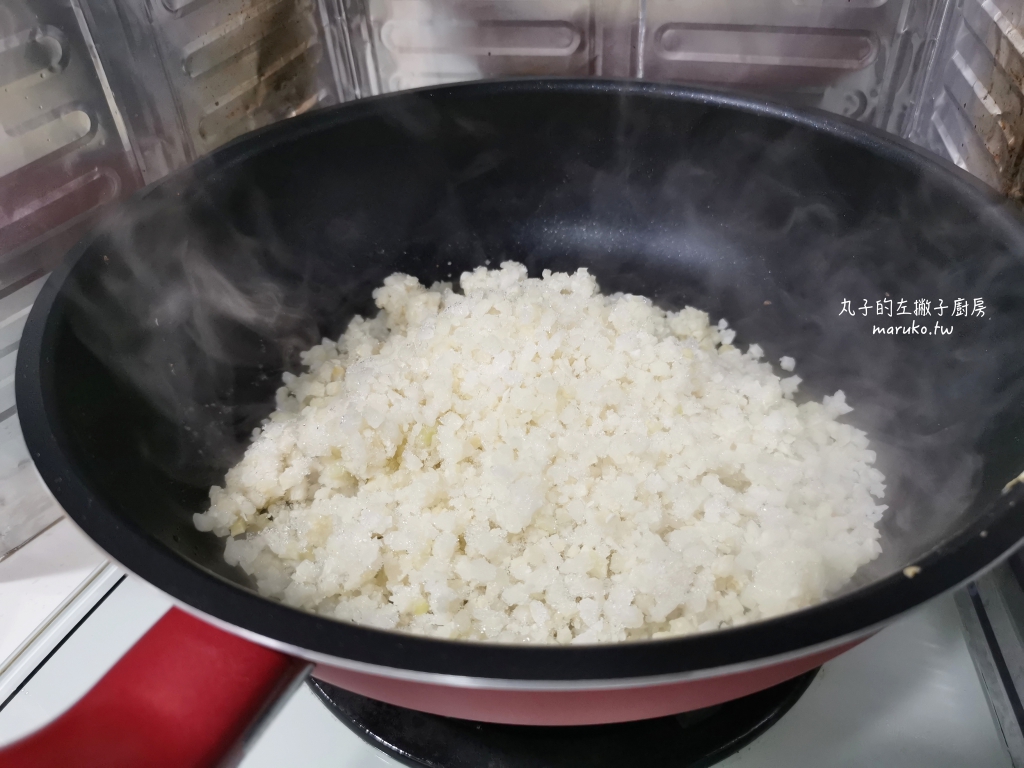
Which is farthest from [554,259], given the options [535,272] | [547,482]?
[547,482]

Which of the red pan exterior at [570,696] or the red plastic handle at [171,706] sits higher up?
the red plastic handle at [171,706]

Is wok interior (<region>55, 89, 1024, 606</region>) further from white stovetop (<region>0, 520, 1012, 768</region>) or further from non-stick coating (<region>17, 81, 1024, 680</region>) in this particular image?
white stovetop (<region>0, 520, 1012, 768</region>)

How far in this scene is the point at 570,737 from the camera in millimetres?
789

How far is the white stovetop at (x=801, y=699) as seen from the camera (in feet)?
2.61

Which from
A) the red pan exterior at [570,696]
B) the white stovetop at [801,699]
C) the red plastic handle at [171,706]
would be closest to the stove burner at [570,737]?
the white stovetop at [801,699]

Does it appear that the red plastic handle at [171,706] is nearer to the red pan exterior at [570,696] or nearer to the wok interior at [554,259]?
the red pan exterior at [570,696]

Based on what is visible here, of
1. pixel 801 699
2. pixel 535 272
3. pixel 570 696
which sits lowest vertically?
pixel 801 699

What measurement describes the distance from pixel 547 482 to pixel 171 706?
0.49 m

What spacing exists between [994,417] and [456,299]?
739 millimetres

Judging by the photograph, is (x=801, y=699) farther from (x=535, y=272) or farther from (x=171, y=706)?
(x=535, y=272)

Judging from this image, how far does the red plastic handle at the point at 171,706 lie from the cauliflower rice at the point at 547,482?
272mm

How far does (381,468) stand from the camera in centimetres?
96

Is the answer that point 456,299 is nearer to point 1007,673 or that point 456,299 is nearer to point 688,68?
point 688,68

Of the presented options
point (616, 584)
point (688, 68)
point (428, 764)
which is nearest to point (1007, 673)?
point (616, 584)
